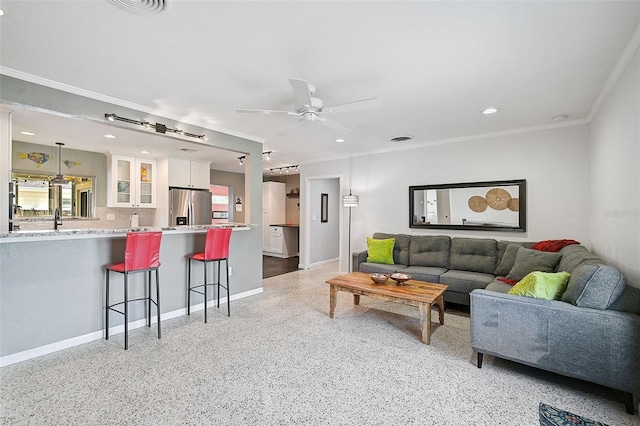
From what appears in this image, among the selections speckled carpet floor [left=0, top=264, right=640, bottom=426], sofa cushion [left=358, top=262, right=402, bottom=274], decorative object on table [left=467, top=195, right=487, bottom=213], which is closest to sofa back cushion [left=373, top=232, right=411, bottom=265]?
sofa cushion [left=358, top=262, right=402, bottom=274]

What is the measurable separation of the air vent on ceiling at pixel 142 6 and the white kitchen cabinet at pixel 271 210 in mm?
6859

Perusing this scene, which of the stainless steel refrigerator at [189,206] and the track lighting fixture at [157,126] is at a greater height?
the track lighting fixture at [157,126]

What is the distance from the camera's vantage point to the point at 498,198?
4438 mm

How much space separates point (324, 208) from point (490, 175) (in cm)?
374

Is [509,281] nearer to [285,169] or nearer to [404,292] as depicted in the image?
[404,292]

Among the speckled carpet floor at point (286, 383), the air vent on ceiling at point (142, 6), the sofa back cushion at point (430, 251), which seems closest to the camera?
the air vent on ceiling at point (142, 6)

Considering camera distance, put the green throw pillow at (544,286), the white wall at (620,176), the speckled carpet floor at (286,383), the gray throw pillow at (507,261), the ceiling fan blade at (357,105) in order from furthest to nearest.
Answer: the gray throw pillow at (507,261), the ceiling fan blade at (357,105), the green throw pillow at (544,286), the white wall at (620,176), the speckled carpet floor at (286,383)

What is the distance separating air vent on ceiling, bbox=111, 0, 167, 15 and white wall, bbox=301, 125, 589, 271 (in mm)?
4367

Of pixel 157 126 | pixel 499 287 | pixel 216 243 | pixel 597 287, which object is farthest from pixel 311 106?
pixel 499 287

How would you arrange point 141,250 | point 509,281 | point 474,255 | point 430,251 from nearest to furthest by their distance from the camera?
point 141,250 → point 509,281 → point 474,255 → point 430,251

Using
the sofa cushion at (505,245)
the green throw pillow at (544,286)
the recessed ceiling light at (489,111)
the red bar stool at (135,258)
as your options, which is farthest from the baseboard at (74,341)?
the recessed ceiling light at (489,111)

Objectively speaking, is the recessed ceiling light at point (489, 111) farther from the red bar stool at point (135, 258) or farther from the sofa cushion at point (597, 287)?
the red bar stool at point (135, 258)

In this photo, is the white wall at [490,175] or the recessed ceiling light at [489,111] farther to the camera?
the white wall at [490,175]

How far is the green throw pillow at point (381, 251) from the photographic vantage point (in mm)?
4827
